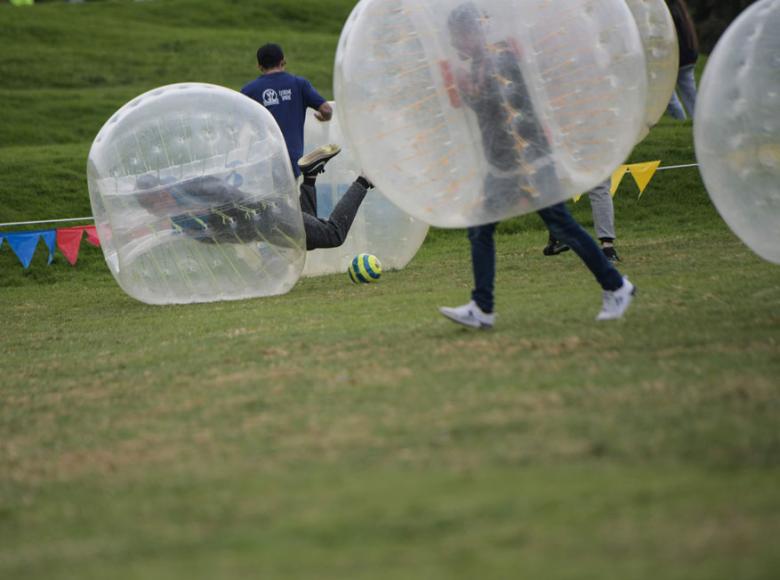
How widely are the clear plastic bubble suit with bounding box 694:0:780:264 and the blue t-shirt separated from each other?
4229 mm

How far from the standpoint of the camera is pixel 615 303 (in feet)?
22.2

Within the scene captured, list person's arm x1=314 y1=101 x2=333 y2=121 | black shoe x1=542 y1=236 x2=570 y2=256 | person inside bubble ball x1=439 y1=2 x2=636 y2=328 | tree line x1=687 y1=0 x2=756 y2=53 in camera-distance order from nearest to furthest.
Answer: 1. person inside bubble ball x1=439 y1=2 x2=636 y2=328
2. person's arm x1=314 y1=101 x2=333 y2=121
3. black shoe x1=542 y1=236 x2=570 y2=256
4. tree line x1=687 y1=0 x2=756 y2=53

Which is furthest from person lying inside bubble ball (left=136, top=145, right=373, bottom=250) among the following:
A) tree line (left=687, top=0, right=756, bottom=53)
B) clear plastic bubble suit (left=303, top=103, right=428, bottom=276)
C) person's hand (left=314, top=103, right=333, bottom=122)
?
tree line (left=687, top=0, right=756, bottom=53)

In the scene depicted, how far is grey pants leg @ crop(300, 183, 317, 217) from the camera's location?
991 centimetres

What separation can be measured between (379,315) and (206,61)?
2168 cm

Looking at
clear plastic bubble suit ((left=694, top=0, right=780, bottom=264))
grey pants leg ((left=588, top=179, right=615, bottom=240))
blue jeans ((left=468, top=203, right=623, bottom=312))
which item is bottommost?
grey pants leg ((left=588, top=179, right=615, bottom=240))

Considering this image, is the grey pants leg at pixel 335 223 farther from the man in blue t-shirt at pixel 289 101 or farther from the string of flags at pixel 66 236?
the string of flags at pixel 66 236

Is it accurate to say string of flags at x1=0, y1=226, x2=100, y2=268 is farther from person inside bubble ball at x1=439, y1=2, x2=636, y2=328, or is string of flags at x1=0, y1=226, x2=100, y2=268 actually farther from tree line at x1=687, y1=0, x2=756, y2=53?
tree line at x1=687, y1=0, x2=756, y2=53

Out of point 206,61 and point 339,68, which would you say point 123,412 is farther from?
point 206,61

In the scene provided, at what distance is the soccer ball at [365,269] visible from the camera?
10109mm

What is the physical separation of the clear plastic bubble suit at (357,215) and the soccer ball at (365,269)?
0.66m

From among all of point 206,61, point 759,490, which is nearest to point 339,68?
point 759,490

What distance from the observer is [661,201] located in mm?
15008

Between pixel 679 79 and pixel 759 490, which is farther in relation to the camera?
pixel 679 79
